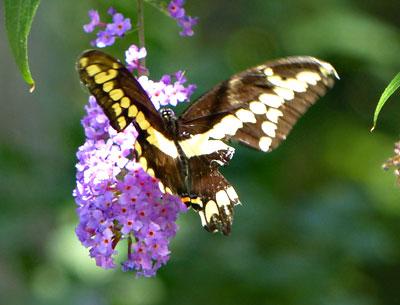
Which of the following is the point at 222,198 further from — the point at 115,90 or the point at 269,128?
the point at 115,90

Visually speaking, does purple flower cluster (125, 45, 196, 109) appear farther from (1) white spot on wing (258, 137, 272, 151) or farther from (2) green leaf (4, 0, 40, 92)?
(2) green leaf (4, 0, 40, 92)

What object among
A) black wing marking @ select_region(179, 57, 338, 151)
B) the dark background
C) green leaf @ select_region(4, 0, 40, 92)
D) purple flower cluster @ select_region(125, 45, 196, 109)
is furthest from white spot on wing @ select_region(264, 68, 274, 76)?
the dark background

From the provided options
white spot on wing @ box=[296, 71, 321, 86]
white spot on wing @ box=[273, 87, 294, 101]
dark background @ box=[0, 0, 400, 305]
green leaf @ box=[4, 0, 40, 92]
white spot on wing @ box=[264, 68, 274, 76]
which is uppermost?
green leaf @ box=[4, 0, 40, 92]

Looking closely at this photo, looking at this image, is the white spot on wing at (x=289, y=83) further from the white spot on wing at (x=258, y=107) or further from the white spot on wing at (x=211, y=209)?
the white spot on wing at (x=211, y=209)

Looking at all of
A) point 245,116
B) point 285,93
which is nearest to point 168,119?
point 245,116

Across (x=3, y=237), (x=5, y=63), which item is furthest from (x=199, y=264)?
(x=5, y=63)

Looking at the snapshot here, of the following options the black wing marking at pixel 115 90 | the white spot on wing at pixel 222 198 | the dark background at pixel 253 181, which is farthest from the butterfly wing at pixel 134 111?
the dark background at pixel 253 181
